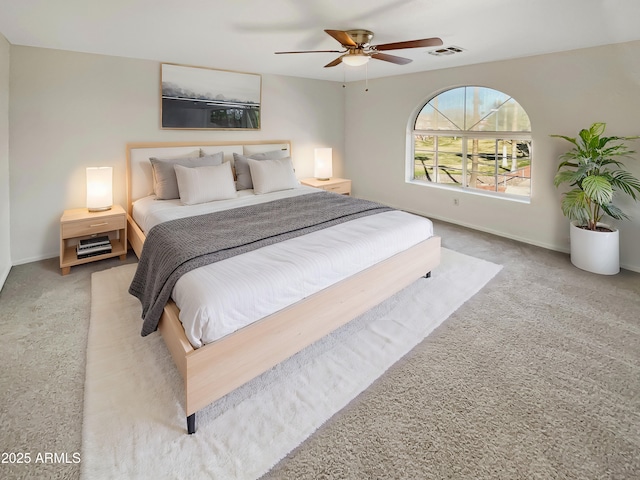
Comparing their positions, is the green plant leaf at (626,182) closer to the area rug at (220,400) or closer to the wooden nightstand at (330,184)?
the area rug at (220,400)

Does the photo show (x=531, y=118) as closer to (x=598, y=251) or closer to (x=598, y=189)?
(x=598, y=189)

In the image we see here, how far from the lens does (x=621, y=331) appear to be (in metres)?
2.41

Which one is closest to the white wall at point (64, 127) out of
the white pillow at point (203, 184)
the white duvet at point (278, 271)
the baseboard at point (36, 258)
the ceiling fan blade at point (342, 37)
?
the baseboard at point (36, 258)

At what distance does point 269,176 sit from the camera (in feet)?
13.2

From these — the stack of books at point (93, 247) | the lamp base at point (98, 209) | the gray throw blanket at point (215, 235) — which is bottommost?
the stack of books at point (93, 247)

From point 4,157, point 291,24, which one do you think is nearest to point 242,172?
point 291,24

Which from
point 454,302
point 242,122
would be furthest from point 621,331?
point 242,122

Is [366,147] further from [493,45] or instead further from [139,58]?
[139,58]

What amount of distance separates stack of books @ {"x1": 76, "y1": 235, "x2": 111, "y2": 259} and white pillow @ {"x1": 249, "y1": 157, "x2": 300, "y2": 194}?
1.65 m

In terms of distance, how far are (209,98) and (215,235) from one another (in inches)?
103

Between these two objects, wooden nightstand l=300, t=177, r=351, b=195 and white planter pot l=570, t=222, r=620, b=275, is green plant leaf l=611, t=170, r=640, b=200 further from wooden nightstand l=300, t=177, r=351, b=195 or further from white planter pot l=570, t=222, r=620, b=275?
wooden nightstand l=300, t=177, r=351, b=195

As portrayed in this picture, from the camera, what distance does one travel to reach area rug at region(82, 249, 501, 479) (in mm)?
1478

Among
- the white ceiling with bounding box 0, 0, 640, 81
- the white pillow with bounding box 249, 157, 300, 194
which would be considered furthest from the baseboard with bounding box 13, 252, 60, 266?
the white pillow with bounding box 249, 157, 300, 194

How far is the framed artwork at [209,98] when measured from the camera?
404cm
